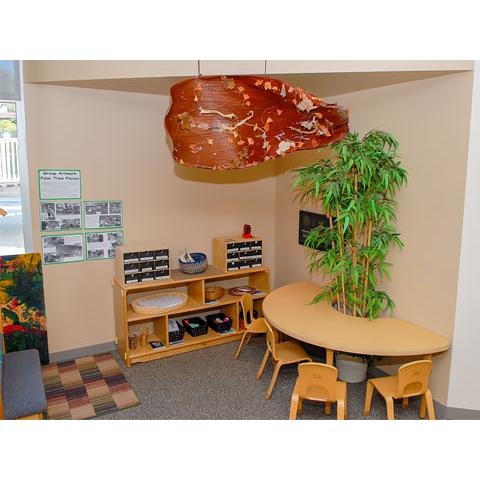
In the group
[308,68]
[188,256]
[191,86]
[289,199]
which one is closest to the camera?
[191,86]

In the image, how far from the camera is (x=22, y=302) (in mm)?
4023

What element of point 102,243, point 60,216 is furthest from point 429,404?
point 60,216

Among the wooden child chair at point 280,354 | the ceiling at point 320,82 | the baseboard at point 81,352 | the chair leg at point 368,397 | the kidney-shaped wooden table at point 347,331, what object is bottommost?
the baseboard at point 81,352

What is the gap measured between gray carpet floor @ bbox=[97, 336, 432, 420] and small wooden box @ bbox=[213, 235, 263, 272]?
0.92 meters

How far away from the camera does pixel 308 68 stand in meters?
2.96

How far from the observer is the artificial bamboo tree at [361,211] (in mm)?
3344

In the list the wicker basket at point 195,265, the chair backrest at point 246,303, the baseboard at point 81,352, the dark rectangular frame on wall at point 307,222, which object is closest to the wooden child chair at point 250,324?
the chair backrest at point 246,303

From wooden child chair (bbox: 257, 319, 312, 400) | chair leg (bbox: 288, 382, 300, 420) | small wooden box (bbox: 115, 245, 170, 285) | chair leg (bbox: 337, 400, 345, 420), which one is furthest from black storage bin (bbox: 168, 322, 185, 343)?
chair leg (bbox: 337, 400, 345, 420)

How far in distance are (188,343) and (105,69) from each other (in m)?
2.68

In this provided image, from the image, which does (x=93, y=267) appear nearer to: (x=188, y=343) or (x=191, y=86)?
(x=188, y=343)

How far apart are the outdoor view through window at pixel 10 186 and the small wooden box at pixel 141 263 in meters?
0.92

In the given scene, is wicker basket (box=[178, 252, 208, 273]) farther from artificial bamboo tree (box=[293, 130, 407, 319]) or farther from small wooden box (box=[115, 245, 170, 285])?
artificial bamboo tree (box=[293, 130, 407, 319])

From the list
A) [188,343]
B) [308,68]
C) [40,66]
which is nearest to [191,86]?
[308,68]

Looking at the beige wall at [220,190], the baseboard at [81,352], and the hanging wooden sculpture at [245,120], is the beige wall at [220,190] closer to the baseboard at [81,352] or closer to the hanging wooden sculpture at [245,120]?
the baseboard at [81,352]
